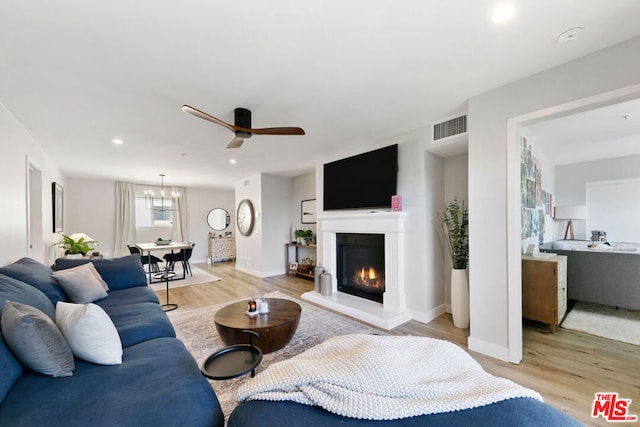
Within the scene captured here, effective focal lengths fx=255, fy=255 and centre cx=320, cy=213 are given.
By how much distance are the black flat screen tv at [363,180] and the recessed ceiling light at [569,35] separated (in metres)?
1.87

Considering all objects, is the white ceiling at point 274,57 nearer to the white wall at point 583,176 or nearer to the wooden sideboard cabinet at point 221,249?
the white wall at point 583,176

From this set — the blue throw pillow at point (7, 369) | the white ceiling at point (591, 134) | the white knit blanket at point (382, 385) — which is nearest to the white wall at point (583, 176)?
the white ceiling at point (591, 134)

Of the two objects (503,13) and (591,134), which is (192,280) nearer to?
(503,13)

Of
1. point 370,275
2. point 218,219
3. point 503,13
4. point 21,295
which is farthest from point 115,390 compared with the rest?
point 218,219

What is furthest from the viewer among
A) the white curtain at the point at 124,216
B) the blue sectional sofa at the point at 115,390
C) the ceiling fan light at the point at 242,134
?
the white curtain at the point at 124,216

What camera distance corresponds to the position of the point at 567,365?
7.20 feet

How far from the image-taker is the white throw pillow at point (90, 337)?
137cm

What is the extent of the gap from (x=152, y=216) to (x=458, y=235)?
27.0 feet

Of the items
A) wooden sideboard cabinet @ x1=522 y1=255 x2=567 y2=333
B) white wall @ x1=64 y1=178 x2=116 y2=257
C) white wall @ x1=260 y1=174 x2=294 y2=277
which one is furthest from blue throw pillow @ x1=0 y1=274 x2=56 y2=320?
white wall @ x1=64 y1=178 x2=116 y2=257

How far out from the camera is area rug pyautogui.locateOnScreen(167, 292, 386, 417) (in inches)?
86.7

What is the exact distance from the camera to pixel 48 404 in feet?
3.37

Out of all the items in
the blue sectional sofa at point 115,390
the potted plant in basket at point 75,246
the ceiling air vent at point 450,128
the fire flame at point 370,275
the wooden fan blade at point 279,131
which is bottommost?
the fire flame at point 370,275

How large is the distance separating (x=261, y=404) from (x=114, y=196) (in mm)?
8320

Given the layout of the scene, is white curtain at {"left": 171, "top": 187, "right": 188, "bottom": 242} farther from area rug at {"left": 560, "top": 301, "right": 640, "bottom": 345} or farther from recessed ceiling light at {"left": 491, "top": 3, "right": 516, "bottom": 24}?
area rug at {"left": 560, "top": 301, "right": 640, "bottom": 345}
